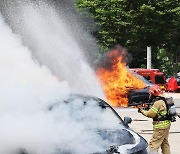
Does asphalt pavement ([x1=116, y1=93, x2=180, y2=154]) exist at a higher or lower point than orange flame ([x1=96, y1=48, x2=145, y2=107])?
lower

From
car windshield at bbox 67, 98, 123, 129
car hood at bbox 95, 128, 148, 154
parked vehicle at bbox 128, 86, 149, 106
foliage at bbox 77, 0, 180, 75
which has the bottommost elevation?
car hood at bbox 95, 128, 148, 154

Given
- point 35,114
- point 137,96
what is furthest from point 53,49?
point 35,114

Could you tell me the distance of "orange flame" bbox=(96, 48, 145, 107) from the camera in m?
17.0

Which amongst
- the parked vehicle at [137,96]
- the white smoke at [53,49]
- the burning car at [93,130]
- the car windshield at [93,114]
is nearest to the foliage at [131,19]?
the parked vehicle at [137,96]

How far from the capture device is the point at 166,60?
64.1 metres

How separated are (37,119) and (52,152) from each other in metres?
0.54

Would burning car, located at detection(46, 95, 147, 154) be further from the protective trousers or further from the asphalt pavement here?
the asphalt pavement

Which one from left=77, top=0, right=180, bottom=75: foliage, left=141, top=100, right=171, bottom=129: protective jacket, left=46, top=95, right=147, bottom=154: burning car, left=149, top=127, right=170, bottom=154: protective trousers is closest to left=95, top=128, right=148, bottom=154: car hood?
left=46, top=95, right=147, bottom=154: burning car

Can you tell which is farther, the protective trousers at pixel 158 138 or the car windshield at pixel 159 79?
the car windshield at pixel 159 79

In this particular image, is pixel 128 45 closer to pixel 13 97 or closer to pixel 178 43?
pixel 178 43

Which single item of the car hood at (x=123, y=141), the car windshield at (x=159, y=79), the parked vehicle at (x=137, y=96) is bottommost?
the car hood at (x=123, y=141)

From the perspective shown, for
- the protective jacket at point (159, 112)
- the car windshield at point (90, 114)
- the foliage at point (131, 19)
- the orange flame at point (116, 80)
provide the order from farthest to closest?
the foliage at point (131, 19)
the orange flame at point (116, 80)
the protective jacket at point (159, 112)
the car windshield at point (90, 114)

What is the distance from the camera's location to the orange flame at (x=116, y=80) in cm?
A: 1702

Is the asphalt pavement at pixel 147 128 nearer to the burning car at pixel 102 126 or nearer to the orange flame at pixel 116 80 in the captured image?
the orange flame at pixel 116 80
